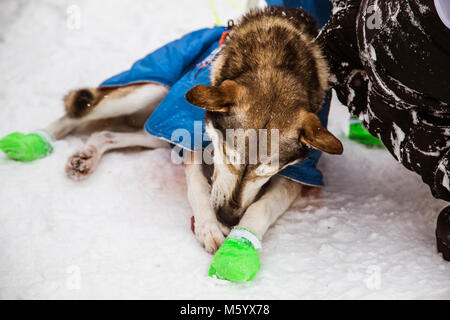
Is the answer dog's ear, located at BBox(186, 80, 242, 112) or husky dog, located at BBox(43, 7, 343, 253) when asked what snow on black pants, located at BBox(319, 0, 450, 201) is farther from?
dog's ear, located at BBox(186, 80, 242, 112)

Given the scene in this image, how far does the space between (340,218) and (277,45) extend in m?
1.04

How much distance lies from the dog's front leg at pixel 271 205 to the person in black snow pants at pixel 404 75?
57 centimetres

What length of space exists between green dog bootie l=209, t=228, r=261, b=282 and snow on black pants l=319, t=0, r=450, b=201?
881 millimetres

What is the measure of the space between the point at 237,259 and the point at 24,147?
64.5 inches

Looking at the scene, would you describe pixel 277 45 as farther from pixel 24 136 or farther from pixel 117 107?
pixel 24 136

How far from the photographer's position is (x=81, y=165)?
261 cm

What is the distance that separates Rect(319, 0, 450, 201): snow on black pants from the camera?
67.2 inches

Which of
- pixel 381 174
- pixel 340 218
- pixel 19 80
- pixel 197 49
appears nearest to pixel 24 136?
pixel 19 80

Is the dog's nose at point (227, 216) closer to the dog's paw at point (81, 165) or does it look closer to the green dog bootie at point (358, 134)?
the dog's paw at point (81, 165)

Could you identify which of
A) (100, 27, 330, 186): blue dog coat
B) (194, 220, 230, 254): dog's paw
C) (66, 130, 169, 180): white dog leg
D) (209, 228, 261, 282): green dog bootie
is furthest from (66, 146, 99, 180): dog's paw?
(209, 228, 261, 282): green dog bootie

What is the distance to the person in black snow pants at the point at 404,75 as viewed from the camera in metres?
1.70

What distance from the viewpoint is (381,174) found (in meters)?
2.92

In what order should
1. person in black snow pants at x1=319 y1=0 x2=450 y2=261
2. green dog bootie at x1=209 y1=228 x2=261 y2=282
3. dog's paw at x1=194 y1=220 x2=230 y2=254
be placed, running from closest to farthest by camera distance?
person in black snow pants at x1=319 y1=0 x2=450 y2=261 < green dog bootie at x1=209 y1=228 x2=261 y2=282 < dog's paw at x1=194 y1=220 x2=230 y2=254

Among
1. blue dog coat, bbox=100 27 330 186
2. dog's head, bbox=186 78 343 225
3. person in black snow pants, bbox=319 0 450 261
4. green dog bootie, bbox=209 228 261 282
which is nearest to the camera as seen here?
person in black snow pants, bbox=319 0 450 261
